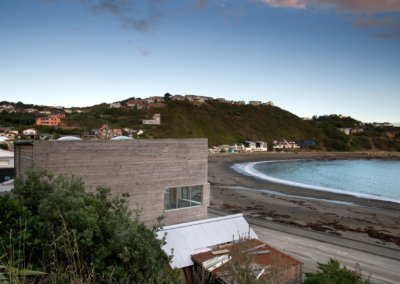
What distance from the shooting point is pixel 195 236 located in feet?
44.6

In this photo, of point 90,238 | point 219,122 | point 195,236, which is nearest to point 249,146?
point 219,122

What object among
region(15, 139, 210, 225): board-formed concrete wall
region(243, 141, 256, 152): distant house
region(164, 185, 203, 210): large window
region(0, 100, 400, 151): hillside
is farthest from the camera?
region(0, 100, 400, 151): hillside

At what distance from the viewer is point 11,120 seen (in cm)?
10081

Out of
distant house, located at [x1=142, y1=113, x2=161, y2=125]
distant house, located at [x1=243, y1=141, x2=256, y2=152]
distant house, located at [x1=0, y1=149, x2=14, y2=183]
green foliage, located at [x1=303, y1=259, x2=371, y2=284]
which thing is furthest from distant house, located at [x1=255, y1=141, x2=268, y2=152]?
green foliage, located at [x1=303, y1=259, x2=371, y2=284]

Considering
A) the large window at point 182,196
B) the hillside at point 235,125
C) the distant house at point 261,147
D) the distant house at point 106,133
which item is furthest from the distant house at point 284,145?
the large window at point 182,196

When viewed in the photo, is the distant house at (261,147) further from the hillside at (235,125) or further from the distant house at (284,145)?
the hillside at (235,125)

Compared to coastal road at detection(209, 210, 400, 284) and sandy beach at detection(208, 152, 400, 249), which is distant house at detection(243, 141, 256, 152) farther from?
coastal road at detection(209, 210, 400, 284)

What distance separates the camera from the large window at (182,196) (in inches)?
742

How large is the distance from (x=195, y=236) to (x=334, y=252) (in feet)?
29.8

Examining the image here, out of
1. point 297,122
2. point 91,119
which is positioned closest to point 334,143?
point 297,122

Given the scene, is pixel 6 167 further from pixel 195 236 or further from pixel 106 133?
pixel 195 236

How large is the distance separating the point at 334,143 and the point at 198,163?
5871 inches

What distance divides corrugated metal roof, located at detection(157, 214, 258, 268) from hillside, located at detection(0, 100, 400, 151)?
10343 centimetres

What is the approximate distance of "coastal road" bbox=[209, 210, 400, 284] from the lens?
52.3ft
